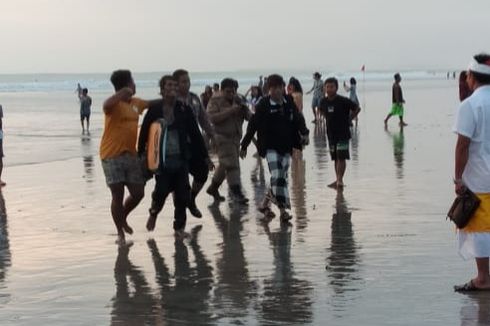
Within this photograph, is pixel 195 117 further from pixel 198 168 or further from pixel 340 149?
pixel 340 149

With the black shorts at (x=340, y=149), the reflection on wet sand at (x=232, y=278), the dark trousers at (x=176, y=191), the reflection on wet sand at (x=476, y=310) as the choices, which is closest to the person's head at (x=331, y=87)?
the black shorts at (x=340, y=149)

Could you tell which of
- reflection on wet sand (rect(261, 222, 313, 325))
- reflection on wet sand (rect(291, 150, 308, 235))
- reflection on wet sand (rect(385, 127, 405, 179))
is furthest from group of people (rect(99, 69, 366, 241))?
reflection on wet sand (rect(385, 127, 405, 179))

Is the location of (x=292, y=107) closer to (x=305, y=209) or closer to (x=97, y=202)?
(x=305, y=209)

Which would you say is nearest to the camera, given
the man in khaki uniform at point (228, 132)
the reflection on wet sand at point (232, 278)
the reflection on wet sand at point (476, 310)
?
the reflection on wet sand at point (476, 310)

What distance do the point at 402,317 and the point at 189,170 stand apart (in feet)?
13.7

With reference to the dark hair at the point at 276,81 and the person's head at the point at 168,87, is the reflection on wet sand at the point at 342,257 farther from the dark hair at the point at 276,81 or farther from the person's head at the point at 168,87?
the person's head at the point at 168,87

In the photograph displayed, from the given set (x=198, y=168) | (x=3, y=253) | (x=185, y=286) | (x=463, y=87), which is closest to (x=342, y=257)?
(x=185, y=286)

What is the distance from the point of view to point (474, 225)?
22.1ft

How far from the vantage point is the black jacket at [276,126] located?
412 inches

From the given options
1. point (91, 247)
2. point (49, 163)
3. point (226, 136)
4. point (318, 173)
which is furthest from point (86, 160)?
point (91, 247)

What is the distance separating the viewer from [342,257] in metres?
8.21

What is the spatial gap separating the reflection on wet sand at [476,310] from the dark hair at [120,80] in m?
4.21

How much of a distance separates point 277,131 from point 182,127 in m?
1.46

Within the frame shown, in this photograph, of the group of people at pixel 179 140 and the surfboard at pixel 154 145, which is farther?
the surfboard at pixel 154 145
